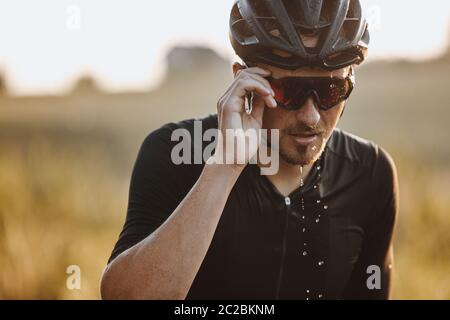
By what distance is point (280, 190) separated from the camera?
3.15 metres

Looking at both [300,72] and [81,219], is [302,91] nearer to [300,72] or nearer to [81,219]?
[300,72]

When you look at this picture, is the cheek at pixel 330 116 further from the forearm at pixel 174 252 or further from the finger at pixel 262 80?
the forearm at pixel 174 252

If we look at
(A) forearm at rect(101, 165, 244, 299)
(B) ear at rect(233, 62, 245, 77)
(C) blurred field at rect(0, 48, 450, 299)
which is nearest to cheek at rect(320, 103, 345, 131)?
(B) ear at rect(233, 62, 245, 77)

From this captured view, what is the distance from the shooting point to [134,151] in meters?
23.2

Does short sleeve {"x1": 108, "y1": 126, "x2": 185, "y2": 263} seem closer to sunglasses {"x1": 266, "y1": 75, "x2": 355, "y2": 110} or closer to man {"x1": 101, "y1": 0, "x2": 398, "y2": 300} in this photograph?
man {"x1": 101, "y1": 0, "x2": 398, "y2": 300}

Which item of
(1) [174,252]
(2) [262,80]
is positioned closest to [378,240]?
(2) [262,80]

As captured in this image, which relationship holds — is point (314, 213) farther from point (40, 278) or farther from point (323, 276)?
point (40, 278)

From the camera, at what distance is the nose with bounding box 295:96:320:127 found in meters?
2.98

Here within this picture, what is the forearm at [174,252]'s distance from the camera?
2.63 metres

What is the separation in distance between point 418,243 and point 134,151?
17242 millimetres

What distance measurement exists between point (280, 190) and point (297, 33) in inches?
30.0

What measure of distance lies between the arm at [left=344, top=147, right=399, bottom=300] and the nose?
1.84 feet
